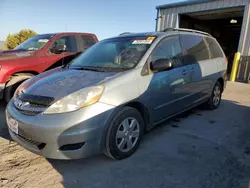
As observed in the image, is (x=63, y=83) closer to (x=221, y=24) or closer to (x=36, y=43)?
(x=36, y=43)

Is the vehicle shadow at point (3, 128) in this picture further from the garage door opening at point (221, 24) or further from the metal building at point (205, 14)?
the garage door opening at point (221, 24)

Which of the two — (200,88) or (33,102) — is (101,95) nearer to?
(33,102)

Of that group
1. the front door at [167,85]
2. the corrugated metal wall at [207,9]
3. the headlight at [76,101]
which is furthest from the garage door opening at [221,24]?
the headlight at [76,101]

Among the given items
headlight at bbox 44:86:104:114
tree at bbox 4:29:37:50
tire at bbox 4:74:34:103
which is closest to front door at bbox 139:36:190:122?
headlight at bbox 44:86:104:114

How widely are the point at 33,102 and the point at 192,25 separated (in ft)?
43.8

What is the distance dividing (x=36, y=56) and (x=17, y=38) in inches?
687

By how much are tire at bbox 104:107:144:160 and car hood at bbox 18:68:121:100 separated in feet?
1.68

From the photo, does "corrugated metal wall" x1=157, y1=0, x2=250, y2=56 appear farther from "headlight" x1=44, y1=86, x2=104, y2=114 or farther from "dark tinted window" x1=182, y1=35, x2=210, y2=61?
"headlight" x1=44, y1=86, x2=104, y2=114

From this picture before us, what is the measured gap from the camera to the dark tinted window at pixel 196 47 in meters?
4.21

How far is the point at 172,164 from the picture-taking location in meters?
2.90

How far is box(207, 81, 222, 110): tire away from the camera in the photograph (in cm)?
519

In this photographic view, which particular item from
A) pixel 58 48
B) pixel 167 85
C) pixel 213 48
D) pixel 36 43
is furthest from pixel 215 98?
pixel 36 43

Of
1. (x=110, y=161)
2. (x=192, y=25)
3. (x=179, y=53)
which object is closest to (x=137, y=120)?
(x=110, y=161)

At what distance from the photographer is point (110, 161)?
296cm
